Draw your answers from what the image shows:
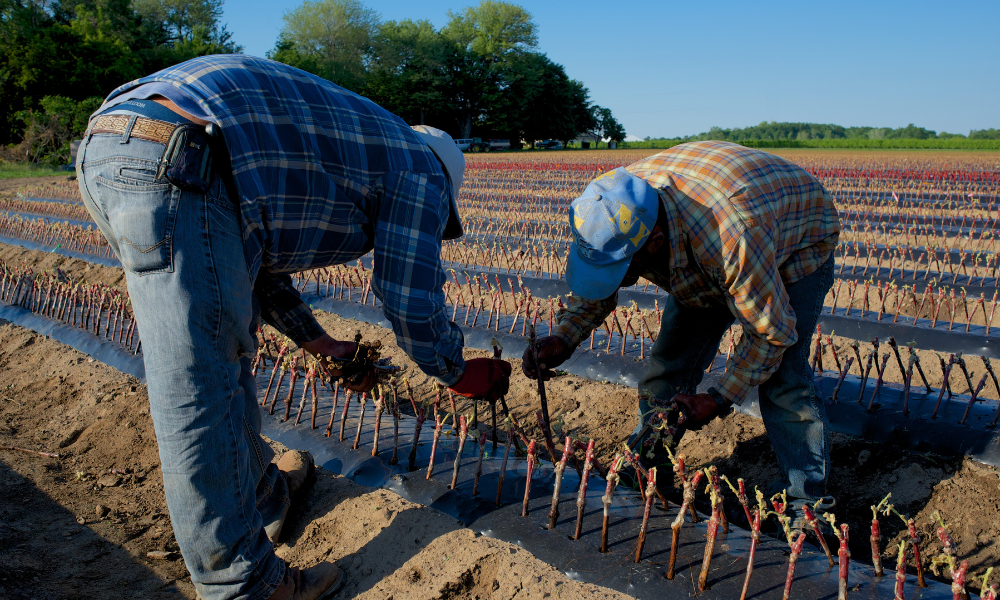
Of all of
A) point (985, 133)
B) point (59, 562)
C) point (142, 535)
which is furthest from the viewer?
point (985, 133)

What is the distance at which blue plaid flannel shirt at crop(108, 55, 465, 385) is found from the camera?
1.61m

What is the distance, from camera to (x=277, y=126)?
65.1 inches

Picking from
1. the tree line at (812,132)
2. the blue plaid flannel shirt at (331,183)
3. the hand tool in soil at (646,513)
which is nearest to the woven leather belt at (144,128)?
the blue plaid flannel shirt at (331,183)

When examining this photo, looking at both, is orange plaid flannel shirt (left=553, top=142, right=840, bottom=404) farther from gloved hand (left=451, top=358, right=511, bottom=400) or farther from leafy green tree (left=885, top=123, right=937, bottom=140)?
leafy green tree (left=885, top=123, right=937, bottom=140)

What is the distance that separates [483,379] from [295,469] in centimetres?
99

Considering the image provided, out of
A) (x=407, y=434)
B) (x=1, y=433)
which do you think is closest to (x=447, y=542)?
(x=407, y=434)

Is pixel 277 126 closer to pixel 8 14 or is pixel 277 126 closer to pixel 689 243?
pixel 689 243

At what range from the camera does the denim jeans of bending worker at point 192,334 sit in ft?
4.91

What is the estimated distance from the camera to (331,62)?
156ft

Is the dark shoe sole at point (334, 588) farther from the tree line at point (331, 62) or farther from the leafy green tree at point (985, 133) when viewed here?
the leafy green tree at point (985, 133)

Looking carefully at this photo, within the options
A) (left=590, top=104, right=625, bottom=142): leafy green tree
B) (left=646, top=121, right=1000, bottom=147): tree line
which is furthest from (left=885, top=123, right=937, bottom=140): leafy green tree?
(left=590, top=104, right=625, bottom=142): leafy green tree

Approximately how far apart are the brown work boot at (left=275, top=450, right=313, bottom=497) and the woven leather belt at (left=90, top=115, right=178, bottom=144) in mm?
1497

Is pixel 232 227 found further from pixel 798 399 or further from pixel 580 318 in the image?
pixel 798 399

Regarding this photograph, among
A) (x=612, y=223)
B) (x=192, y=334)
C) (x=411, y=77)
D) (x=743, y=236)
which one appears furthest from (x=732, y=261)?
(x=411, y=77)
